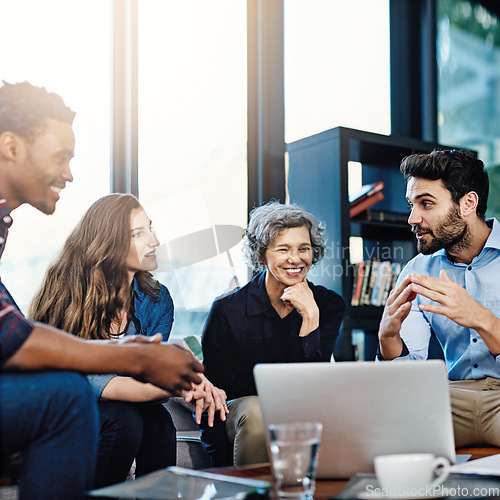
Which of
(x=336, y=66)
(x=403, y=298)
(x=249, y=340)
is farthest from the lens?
(x=336, y=66)

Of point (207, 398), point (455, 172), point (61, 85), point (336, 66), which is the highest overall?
point (336, 66)

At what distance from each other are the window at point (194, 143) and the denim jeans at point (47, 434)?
2144mm

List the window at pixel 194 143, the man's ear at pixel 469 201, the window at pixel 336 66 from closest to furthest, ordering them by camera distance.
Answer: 1. the man's ear at pixel 469 201
2. the window at pixel 194 143
3. the window at pixel 336 66

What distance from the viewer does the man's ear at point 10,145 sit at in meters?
1.55

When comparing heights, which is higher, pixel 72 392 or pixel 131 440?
pixel 72 392

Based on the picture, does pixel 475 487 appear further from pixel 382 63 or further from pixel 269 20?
pixel 382 63

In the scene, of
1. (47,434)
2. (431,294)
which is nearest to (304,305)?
(431,294)

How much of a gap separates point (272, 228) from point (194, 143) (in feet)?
3.74

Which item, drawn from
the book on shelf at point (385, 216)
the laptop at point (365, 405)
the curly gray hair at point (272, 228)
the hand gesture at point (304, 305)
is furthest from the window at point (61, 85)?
the laptop at point (365, 405)

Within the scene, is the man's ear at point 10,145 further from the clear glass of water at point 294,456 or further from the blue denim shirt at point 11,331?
the clear glass of water at point 294,456

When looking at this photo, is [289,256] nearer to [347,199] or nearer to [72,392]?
[347,199]

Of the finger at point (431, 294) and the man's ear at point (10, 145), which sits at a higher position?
the man's ear at point (10, 145)

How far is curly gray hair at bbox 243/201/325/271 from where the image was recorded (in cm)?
250

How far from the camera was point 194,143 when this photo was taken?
3.44 metres
